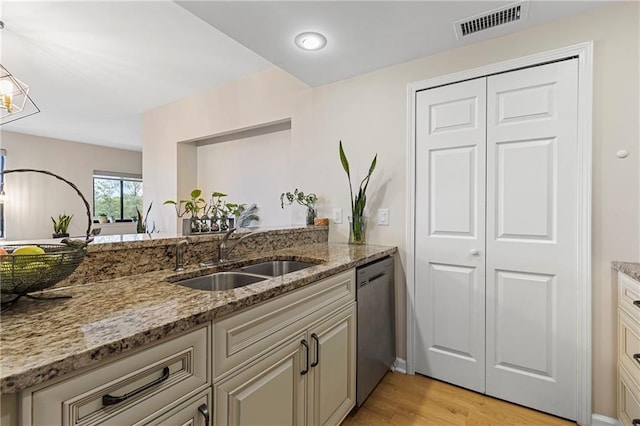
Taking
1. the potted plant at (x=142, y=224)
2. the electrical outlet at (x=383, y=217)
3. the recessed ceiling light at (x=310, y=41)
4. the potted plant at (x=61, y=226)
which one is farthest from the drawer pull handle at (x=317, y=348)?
the potted plant at (x=61, y=226)

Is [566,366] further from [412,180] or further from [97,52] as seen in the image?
[97,52]

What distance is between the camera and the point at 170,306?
36.1 inches

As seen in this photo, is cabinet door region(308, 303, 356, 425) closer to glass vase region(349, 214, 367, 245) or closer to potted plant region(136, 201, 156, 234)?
glass vase region(349, 214, 367, 245)

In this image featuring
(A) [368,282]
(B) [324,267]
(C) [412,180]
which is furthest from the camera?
(C) [412,180]

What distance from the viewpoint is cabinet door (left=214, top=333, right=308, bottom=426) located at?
949 millimetres

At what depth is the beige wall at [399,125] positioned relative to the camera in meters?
1.58

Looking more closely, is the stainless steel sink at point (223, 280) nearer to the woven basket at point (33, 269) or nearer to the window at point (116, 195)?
the woven basket at point (33, 269)

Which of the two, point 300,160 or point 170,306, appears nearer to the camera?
point 170,306

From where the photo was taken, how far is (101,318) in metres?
0.82

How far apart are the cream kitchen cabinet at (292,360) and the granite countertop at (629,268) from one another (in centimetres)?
128

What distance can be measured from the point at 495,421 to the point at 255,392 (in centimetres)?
147

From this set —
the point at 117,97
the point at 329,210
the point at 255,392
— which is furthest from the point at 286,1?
the point at 117,97

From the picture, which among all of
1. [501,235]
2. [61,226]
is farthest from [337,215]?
[61,226]

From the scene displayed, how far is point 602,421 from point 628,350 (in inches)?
18.4
